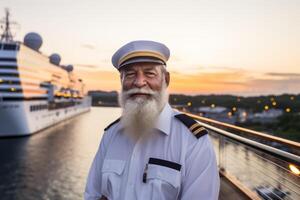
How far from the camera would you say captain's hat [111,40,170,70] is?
1.87 meters

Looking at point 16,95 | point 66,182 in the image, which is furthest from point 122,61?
point 16,95

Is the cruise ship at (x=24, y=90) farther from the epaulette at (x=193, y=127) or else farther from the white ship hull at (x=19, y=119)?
the epaulette at (x=193, y=127)

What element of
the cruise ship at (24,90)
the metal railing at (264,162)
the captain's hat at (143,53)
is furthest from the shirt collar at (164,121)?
the cruise ship at (24,90)

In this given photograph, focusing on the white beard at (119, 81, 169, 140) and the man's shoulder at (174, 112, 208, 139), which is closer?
the man's shoulder at (174, 112, 208, 139)

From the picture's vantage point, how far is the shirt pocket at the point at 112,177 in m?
1.82

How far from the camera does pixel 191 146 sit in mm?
1708

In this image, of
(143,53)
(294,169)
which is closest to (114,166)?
(143,53)

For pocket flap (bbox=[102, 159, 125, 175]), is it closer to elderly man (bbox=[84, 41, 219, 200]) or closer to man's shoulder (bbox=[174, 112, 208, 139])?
elderly man (bbox=[84, 41, 219, 200])

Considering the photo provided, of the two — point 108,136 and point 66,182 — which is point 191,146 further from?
point 66,182

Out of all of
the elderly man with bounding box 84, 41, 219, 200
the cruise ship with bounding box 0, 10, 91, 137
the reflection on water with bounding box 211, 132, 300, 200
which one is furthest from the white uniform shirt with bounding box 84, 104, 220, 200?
the cruise ship with bounding box 0, 10, 91, 137

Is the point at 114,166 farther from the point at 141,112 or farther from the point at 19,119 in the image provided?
the point at 19,119

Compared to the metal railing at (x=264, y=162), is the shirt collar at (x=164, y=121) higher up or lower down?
higher up

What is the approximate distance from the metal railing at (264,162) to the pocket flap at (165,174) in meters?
1.32

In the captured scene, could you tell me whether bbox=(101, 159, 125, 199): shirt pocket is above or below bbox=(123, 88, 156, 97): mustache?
below
